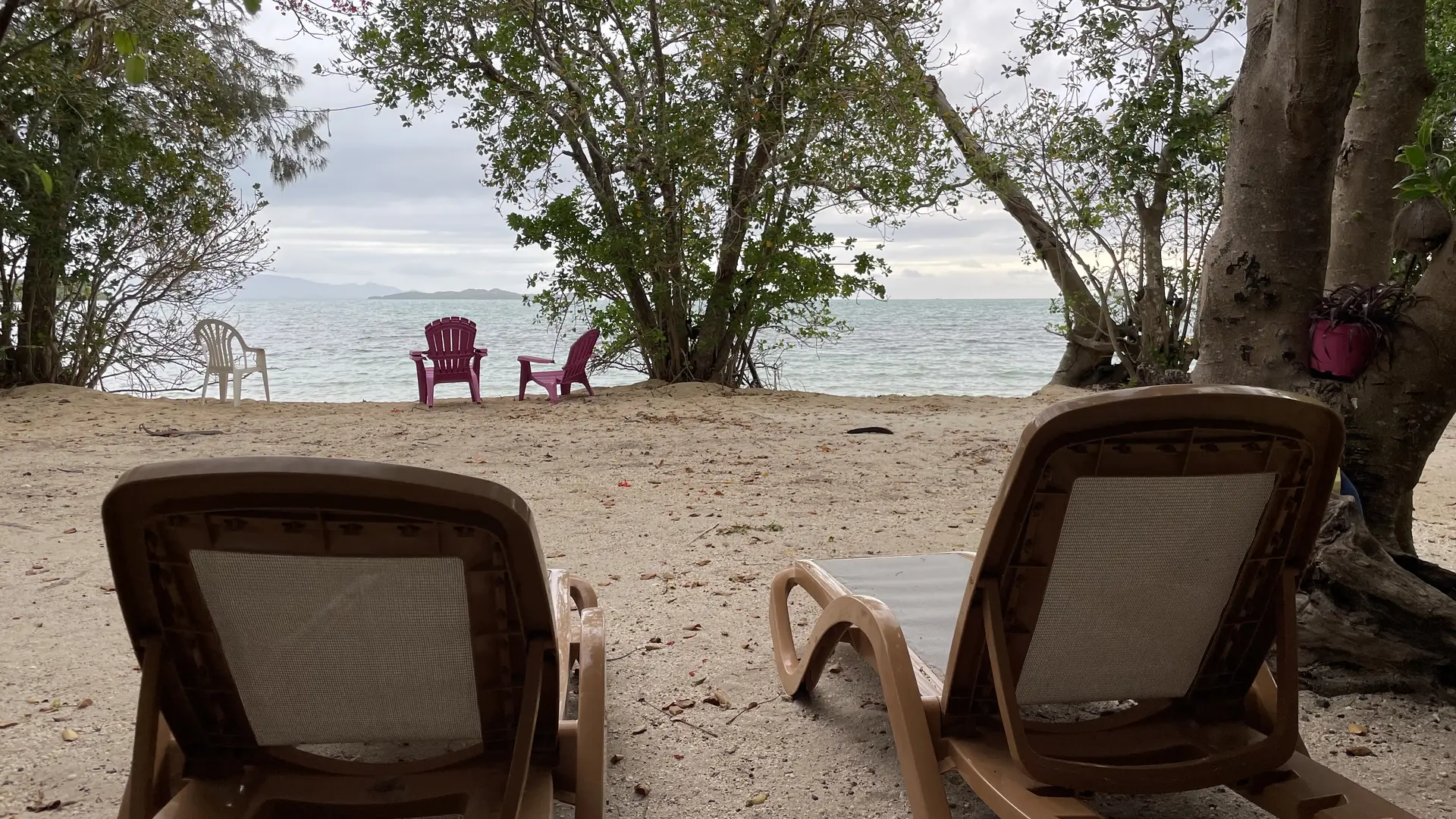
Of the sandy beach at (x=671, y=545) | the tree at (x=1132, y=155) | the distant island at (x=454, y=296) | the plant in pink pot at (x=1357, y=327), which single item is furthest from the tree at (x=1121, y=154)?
→ the distant island at (x=454, y=296)

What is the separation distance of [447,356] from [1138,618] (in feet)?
27.5

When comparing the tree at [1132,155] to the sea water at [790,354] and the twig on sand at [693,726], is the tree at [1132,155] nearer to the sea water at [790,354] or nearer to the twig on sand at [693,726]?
the sea water at [790,354]

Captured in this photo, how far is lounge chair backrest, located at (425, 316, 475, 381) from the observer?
30.4 feet

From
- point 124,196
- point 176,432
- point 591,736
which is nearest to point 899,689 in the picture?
point 591,736

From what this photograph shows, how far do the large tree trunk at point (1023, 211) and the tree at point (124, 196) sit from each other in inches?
261

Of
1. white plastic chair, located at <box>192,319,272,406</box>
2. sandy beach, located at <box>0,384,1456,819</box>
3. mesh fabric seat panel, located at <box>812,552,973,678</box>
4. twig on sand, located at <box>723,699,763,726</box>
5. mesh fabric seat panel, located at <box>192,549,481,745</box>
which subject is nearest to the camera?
mesh fabric seat panel, located at <box>192,549,481,745</box>

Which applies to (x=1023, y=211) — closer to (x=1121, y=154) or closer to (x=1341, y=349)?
(x=1121, y=154)

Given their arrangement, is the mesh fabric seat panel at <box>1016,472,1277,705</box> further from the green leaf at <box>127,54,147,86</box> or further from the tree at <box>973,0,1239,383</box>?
the tree at <box>973,0,1239,383</box>

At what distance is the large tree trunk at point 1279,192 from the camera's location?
3.14 meters

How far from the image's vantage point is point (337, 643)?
1529mm

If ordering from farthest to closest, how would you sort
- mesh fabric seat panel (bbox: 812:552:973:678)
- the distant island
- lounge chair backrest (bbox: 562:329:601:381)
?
the distant island < lounge chair backrest (bbox: 562:329:601:381) < mesh fabric seat panel (bbox: 812:552:973:678)

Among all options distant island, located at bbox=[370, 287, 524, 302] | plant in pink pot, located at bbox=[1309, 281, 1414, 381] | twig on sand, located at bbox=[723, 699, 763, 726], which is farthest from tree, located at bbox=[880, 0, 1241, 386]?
distant island, located at bbox=[370, 287, 524, 302]

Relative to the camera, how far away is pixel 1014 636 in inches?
A: 68.6

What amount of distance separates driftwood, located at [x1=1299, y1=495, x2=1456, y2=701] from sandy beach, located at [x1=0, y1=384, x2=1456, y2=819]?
0.22ft
